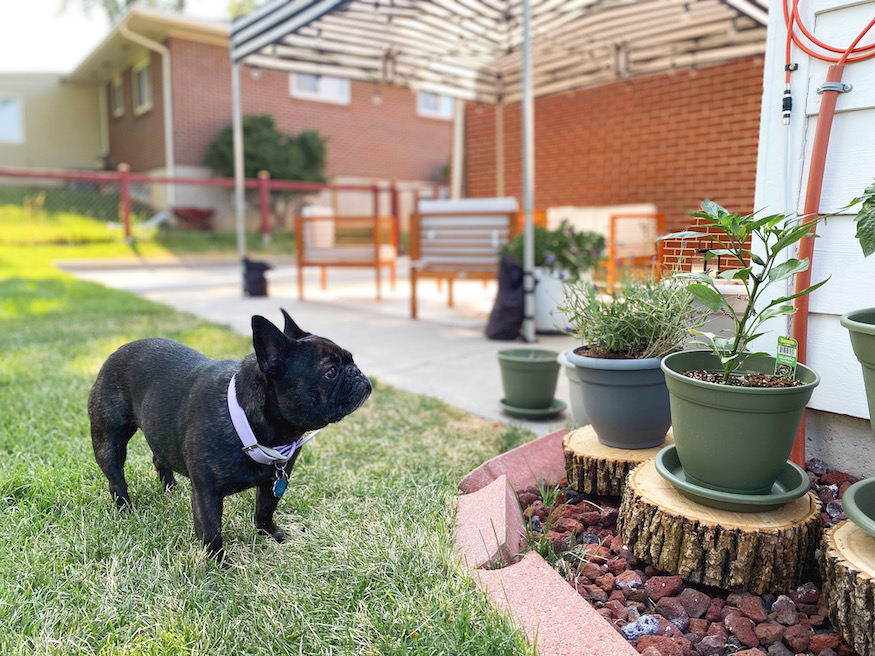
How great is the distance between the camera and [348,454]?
8.84 ft

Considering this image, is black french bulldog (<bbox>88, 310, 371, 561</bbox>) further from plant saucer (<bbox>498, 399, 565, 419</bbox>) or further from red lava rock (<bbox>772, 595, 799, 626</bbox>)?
plant saucer (<bbox>498, 399, 565, 419</bbox>)

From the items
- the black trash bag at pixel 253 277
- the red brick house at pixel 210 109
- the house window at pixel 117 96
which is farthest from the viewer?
the house window at pixel 117 96

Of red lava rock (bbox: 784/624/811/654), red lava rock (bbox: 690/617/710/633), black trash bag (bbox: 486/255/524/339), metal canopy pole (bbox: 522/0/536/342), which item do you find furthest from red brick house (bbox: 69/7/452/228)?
red lava rock (bbox: 784/624/811/654)

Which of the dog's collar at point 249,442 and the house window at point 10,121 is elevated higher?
the house window at point 10,121

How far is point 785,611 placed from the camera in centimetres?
150

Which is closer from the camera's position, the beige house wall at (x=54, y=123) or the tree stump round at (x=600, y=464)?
the tree stump round at (x=600, y=464)

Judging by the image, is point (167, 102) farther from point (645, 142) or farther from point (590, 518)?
point (590, 518)

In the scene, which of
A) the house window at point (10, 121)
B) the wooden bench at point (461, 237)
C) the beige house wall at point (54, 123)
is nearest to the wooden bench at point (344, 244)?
the wooden bench at point (461, 237)

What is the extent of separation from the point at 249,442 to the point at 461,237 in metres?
4.38

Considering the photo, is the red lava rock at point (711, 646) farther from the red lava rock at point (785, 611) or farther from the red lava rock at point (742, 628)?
the red lava rock at point (785, 611)

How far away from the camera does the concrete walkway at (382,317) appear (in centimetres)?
390

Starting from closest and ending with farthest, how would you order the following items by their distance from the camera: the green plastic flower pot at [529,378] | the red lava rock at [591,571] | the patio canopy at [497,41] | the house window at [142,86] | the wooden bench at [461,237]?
the red lava rock at [591,571]
the green plastic flower pot at [529,378]
the patio canopy at [497,41]
the wooden bench at [461,237]
the house window at [142,86]

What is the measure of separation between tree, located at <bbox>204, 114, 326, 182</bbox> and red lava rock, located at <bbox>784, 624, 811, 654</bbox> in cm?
1445

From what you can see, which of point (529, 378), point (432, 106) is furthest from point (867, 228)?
point (432, 106)
